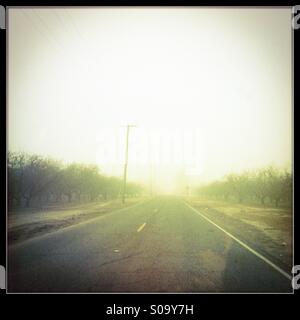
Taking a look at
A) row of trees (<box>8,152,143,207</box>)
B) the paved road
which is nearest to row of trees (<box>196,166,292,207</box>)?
row of trees (<box>8,152,143,207</box>)

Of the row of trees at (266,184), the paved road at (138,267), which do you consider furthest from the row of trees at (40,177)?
the row of trees at (266,184)

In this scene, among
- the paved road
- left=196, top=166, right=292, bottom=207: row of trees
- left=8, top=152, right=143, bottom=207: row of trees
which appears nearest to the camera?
the paved road

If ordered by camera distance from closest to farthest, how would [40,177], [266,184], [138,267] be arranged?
[138,267] < [40,177] < [266,184]

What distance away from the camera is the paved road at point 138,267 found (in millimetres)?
6348

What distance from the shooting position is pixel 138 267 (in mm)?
7750

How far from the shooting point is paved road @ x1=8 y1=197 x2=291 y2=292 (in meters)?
6.35

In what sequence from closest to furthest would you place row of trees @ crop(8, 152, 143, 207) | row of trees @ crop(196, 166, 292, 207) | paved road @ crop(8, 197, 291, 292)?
paved road @ crop(8, 197, 291, 292) → row of trees @ crop(8, 152, 143, 207) → row of trees @ crop(196, 166, 292, 207)

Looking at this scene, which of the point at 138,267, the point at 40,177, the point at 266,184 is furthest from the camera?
the point at 266,184

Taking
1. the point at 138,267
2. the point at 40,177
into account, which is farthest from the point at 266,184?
the point at 138,267

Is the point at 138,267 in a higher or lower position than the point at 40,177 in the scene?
lower

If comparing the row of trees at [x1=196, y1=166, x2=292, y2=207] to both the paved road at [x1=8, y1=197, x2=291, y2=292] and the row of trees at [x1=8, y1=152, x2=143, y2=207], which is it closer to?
the row of trees at [x1=8, y1=152, x2=143, y2=207]

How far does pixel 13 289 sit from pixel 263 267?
5.80 m

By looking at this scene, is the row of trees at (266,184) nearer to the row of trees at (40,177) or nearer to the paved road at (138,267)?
the row of trees at (40,177)

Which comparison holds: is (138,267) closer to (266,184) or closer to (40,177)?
(40,177)
